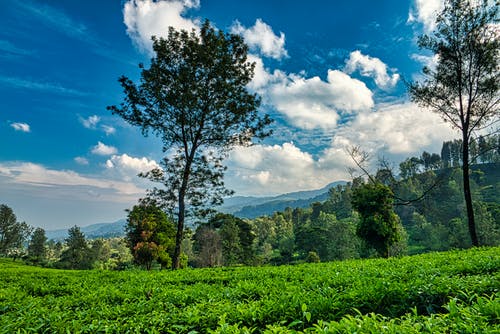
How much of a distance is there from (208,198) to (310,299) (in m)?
16.5

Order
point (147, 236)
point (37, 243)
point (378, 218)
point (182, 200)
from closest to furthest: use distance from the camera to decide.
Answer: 1. point (182, 200)
2. point (378, 218)
3. point (147, 236)
4. point (37, 243)

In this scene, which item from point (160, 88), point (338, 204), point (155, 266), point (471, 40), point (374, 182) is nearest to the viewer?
point (471, 40)

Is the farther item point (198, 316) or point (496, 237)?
point (496, 237)

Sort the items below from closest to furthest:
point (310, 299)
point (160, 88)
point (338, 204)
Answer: point (310, 299) → point (160, 88) → point (338, 204)

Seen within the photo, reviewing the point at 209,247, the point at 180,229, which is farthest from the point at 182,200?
the point at 209,247

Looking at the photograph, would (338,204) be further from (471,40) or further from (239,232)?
(471,40)

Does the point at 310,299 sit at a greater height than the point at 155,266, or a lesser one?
greater

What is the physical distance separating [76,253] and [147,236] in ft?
140

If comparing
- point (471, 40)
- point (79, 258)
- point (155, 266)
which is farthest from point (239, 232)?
point (471, 40)

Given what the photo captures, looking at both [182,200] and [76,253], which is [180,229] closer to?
[182,200]

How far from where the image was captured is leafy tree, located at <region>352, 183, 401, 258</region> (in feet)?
85.1

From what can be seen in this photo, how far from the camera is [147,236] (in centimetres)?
3784

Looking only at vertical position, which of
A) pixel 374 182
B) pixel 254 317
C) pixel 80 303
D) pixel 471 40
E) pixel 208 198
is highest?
pixel 471 40

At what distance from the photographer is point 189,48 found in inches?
763
